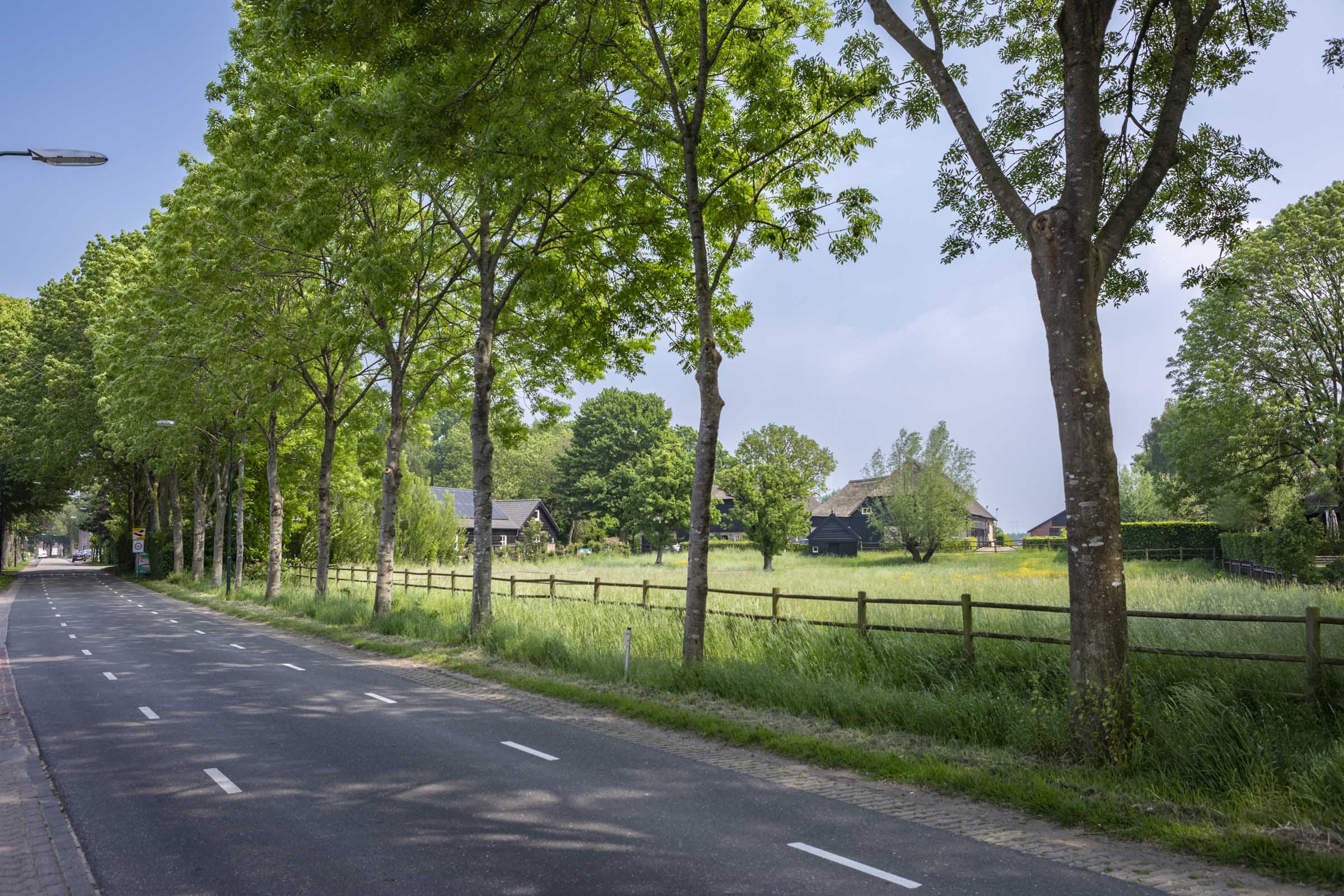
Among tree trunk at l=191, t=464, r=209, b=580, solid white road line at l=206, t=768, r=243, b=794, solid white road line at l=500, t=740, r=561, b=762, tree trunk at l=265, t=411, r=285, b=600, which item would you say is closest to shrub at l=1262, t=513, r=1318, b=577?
solid white road line at l=500, t=740, r=561, b=762

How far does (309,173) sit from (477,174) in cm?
653

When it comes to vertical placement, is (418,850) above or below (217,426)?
below

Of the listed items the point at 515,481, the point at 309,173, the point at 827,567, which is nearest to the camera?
the point at 309,173

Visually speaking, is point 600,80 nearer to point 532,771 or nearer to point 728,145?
point 728,145

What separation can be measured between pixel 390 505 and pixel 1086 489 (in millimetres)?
19072

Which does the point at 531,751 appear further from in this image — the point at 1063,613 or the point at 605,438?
the point at 605,438

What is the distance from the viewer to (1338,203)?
1309 inches

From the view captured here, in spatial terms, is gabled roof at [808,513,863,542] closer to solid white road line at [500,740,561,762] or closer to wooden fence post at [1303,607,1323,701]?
wooden fence post at [1303,607,1323,701]

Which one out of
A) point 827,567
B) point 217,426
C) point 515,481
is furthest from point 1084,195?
point 515,481

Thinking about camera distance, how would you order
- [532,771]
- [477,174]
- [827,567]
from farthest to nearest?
[827,567] < [477,174] < [532,771]

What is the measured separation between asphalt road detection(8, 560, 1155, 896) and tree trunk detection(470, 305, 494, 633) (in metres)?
5.67

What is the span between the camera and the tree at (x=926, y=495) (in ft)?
198

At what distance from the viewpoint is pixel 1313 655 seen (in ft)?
28.3

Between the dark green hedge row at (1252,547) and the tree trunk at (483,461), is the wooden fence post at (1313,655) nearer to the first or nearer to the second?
the tree trunk at (483,461)
